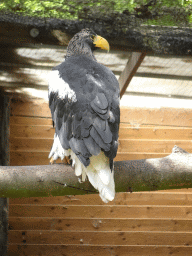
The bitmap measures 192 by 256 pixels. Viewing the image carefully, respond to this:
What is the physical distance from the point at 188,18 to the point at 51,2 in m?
0.95

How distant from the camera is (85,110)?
6.03 feet

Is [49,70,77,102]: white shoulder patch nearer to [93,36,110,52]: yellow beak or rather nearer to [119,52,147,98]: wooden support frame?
[93,36,110,52]: yellow beak

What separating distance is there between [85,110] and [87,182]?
365mm

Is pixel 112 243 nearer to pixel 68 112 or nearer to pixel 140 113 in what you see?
pixel 140 113

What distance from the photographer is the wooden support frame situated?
2.85 m

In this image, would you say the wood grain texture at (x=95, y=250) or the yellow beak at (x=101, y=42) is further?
the wood grain texture at (x=95, y=250)

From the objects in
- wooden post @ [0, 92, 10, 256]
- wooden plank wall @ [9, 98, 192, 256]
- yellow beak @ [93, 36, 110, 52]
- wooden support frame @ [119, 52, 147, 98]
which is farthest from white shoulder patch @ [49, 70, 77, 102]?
wooden plank wall @ [9, 98, 192, 256]

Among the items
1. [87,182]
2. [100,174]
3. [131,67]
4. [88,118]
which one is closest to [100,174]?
[100,174]

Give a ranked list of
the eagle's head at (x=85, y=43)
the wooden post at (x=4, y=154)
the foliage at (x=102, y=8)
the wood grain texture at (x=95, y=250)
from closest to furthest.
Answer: the foliage at (x=102, y=8), the eagle's head at (x=85, y=43), the wooden post at (x=4, y=154), the wood grain texture at (x=95, y=250)

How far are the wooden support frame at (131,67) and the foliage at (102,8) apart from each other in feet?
1.11

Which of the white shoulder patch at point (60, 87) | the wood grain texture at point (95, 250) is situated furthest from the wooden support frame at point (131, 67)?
the wood grain texture at point (95, 250)

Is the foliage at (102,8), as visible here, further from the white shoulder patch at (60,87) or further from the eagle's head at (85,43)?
the white shoulder patch at (60,87)

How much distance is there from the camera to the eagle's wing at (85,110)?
5.70ft

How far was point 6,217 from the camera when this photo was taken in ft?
12.3
